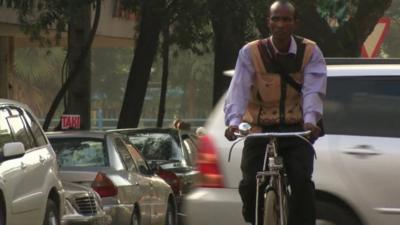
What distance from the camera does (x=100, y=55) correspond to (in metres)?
71.7

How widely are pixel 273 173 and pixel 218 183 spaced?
168cm

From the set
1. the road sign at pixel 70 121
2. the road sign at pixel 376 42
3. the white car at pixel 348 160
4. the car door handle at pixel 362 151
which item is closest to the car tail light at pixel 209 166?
the white car at pixel 348 160

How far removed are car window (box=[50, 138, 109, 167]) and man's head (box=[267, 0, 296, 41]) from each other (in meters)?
5.50

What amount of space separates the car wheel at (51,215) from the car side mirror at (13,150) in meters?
1.00

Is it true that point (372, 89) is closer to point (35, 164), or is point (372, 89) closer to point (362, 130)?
point (362, 130)

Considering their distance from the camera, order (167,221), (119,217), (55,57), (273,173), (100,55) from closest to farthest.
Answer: (273,173) → (119,217) → (167,221) → (55,57) → (100,55)

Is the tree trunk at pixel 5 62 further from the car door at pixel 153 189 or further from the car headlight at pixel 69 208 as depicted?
the car headlight at pixel 69 208

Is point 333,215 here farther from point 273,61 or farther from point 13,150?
point 13,150

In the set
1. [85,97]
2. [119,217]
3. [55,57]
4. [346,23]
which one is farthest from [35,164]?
[55,57]

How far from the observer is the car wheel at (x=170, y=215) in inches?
531

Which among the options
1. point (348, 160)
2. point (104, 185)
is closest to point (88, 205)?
point (104, 185)

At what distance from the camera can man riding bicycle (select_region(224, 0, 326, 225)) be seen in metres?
6.18

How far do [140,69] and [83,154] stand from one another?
943cm

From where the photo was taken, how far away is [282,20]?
6148 mm
